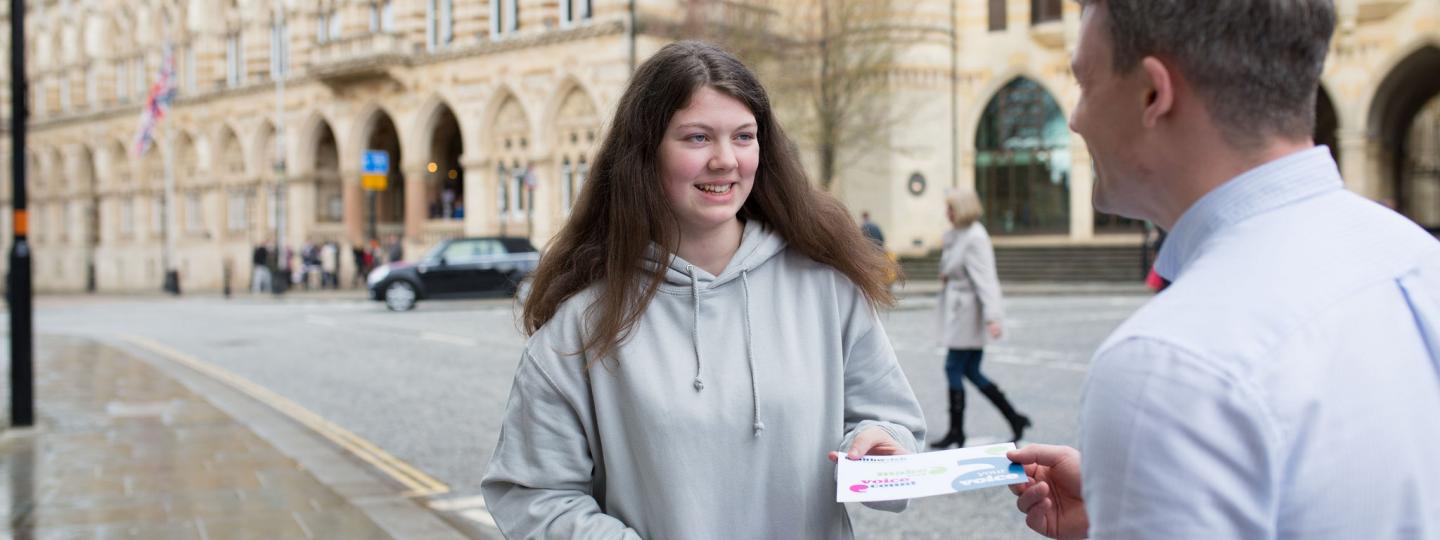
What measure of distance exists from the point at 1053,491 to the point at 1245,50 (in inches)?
29.9

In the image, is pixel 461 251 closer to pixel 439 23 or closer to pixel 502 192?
pixel 502 192

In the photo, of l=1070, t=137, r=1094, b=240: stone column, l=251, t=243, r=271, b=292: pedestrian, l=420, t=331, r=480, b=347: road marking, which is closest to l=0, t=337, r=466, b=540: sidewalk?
l=420, t=331, r=480, b=347: road marking

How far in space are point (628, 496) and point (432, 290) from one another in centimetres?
2231

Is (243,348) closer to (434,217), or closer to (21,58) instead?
(21,58)

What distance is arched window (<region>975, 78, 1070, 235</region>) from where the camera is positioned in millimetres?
31219

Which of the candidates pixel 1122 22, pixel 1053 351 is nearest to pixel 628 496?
pixel 1122 22

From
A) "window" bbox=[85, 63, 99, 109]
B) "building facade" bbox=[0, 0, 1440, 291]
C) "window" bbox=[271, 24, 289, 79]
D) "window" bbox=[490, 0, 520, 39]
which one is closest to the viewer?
"building facade" bbox=[0, 0, 1440, 291]

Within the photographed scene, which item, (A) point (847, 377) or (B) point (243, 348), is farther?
(B) point (243, 348)

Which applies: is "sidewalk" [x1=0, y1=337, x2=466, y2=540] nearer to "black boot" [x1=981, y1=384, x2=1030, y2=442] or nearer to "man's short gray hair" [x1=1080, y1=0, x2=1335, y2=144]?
"black boot" [x1=981, y1=384, x2=1030, y2=442]

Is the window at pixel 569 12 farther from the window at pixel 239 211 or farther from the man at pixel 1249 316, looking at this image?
the man at pixel 1249 316

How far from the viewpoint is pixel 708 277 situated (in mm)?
2139

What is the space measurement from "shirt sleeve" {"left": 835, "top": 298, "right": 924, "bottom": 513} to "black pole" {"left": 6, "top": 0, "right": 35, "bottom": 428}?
741 cm

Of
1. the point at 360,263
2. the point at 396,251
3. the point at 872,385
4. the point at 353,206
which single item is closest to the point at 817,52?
the point at 396,251

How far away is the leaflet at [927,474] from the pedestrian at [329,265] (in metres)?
35.7
